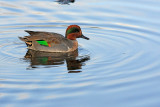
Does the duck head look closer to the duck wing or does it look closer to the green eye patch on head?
the green eye patch on head

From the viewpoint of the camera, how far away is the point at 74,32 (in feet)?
38.7

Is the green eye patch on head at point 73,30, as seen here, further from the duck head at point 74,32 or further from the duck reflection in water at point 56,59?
the duck reflection in water at point 56,59

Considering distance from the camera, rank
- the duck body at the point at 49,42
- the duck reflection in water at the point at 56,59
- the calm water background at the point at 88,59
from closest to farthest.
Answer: the calm water background at the point at 88,59, the duck reflection in water at the point at 56,59, the duck body at the point at 49,42

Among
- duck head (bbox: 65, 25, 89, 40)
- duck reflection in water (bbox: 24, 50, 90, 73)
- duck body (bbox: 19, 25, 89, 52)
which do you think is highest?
duck head (bbox: 65, 25, 89, 40)

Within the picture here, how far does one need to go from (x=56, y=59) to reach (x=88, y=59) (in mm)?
855

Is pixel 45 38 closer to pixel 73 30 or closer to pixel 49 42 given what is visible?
pixel 49 42

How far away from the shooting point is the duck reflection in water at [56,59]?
981cm

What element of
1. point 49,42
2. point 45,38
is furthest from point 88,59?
point 45,38

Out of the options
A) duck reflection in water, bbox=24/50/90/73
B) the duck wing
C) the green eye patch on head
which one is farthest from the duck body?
the green eye patch on head

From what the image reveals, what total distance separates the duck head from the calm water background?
0.32 meters

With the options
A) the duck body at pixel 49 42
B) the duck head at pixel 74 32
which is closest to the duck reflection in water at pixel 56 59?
the duck body at pixel 49 42

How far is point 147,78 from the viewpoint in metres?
8.83

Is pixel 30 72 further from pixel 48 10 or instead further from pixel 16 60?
→ pixel 48 10

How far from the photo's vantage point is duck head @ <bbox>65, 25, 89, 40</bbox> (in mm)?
11727
